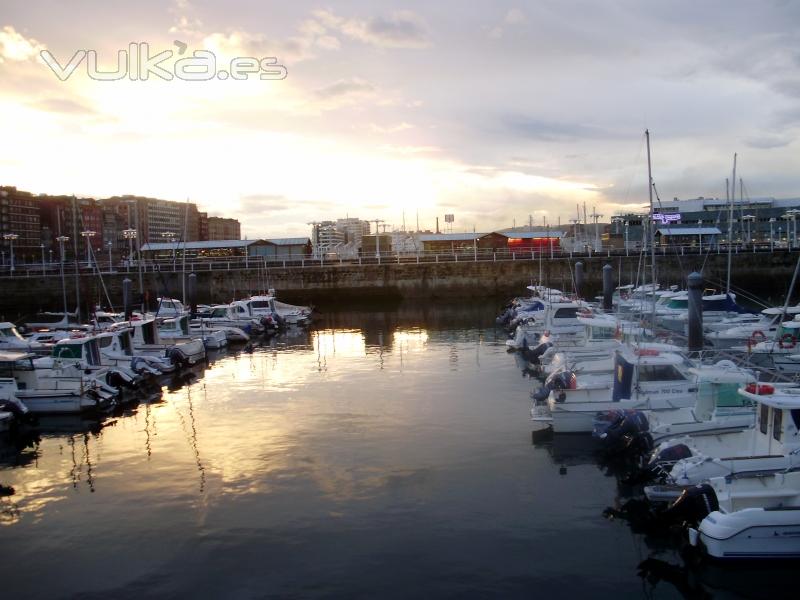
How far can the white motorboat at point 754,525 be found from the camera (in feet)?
38.2

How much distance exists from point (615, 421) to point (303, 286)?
177 ft

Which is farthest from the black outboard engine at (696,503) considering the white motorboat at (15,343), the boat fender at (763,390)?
the white motorboat at (15,343)

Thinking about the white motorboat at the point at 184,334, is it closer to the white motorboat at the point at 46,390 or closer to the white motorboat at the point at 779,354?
the white motorboat at the point at 46,390

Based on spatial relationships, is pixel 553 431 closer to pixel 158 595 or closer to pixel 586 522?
pixel 586 522

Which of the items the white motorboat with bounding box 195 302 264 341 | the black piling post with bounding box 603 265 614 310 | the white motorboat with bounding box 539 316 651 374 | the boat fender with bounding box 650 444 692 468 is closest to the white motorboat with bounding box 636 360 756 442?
the boat fender with bounding box 650 444 692 468

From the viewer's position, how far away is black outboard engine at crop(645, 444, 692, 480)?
14922 millimetres

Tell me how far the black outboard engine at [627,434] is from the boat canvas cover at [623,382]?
1491 mm

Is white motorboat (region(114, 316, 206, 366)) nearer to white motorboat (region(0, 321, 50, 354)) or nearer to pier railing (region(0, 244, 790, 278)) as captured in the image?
white motorboat (region(0, 321, 50, 354))

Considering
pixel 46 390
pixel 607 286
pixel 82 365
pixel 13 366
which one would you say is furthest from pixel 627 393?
pixel 607 286

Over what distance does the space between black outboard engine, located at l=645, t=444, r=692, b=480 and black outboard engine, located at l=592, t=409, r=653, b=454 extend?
5.26 feet

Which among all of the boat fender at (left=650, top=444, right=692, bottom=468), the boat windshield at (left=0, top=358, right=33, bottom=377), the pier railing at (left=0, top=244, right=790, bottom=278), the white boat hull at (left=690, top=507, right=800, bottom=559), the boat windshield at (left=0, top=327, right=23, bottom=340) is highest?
the pier railing at (left=0, top=244, right=790, bottom=278)

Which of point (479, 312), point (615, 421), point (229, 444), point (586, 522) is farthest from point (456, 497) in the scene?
point (479, 312)

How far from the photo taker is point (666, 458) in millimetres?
15062

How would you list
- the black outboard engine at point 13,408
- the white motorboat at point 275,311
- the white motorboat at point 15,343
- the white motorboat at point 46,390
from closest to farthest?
the black outboard engine at point 13,408
the white motorboat at point 46,390
the white motorboat at point 15,343
the white motorboat at point 275,311
